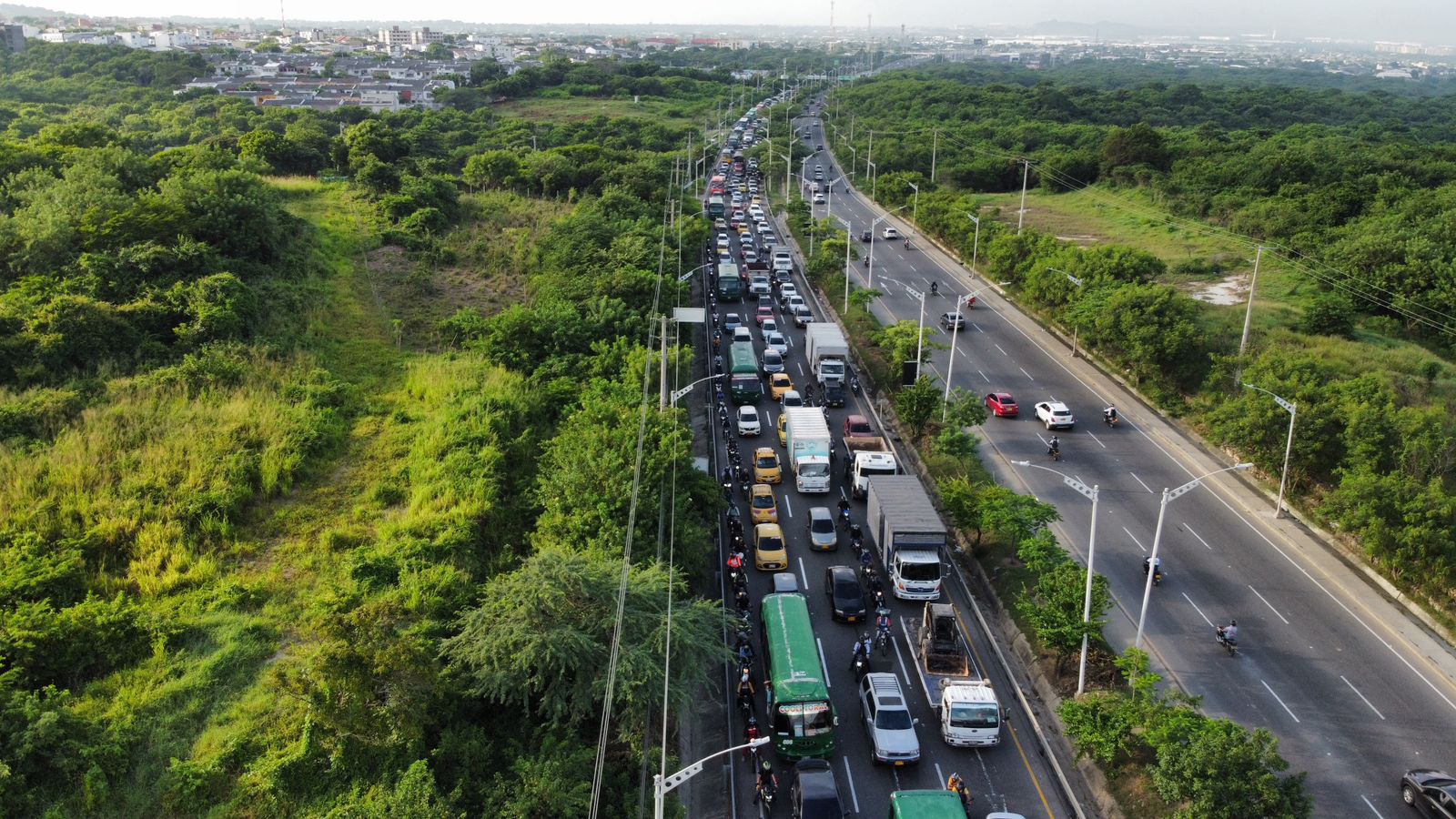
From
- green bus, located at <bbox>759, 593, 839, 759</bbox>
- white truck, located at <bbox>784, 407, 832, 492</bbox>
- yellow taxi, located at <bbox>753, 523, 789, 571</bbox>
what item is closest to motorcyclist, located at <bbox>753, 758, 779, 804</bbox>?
green bus, located at <bbox>759, 593, 839, 759</bbox>

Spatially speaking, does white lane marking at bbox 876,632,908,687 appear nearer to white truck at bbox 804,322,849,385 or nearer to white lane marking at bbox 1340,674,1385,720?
white lane marking at bbox 1340,674,1385,720

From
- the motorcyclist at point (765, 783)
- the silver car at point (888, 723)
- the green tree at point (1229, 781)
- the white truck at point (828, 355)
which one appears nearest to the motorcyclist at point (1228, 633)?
the green tree at point (1229, 781)

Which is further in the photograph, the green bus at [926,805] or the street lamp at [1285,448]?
the street lamp at [1285,448]

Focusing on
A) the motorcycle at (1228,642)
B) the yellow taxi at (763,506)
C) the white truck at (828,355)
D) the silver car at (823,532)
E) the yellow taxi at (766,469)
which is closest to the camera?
the motorcycle at (1228,642)

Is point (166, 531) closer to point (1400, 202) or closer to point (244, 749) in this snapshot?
point (244, 749)

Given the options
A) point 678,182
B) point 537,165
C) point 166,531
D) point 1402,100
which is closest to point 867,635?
point 166,531

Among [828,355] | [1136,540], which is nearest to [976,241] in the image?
[828,355]

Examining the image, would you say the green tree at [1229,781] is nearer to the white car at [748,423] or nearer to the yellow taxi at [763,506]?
the yellow taxi at [763,506]
